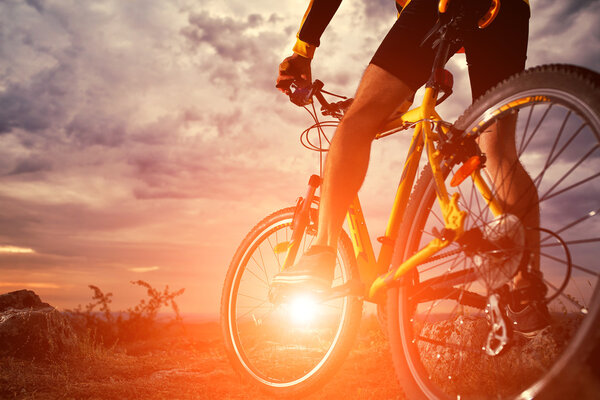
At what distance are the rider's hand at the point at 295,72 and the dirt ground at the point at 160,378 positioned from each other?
219 centimetres

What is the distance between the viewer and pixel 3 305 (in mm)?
5309

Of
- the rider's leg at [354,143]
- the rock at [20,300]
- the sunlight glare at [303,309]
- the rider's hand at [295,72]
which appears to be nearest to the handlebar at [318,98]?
the rider's hand at [295,72]

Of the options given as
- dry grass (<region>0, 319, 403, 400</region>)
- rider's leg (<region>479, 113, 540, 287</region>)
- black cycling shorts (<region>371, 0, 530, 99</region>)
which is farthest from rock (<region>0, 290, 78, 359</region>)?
rider's leg (<region>479, 113, 540, 287</region>)

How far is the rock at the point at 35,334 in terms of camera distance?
4496mm

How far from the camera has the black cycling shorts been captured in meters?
2.19

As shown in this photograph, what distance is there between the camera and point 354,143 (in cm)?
232

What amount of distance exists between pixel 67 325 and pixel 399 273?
15.1 ft

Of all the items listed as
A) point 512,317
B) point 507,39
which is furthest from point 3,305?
point 507,39

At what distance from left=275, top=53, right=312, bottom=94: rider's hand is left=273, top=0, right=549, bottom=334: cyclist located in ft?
2.36

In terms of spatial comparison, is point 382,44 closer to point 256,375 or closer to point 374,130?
point 374,130

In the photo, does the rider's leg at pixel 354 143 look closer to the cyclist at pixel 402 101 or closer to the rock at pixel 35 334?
→ the cyclist at pixel 402 101

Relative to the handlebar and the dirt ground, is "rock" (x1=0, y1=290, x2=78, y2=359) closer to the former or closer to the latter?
the dirt ground

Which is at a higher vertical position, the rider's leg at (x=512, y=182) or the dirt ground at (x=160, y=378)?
the rider's leg at (x=512, y=182)

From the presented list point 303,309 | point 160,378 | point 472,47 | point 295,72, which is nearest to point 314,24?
point 295,72
